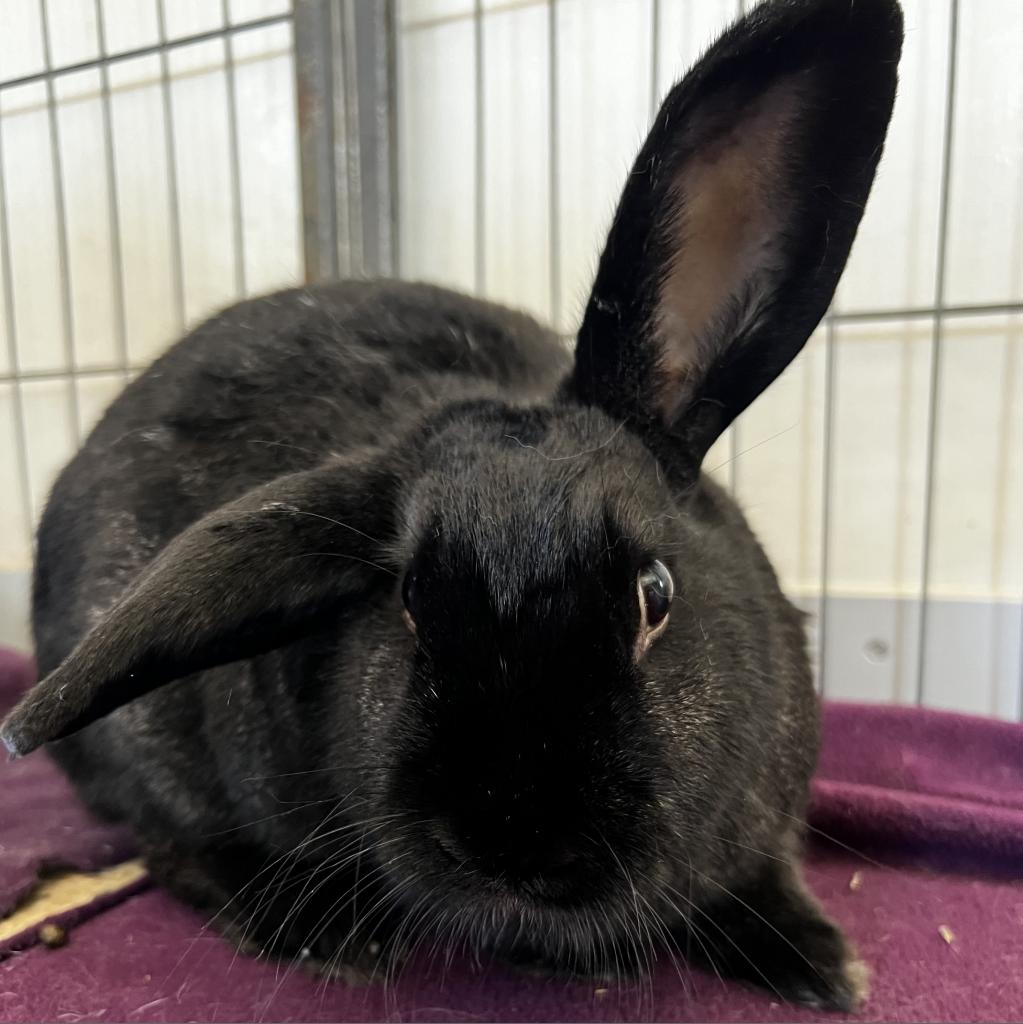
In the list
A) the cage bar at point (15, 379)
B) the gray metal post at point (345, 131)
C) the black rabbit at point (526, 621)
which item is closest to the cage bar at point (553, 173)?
the gray metal post at point (345, 131)

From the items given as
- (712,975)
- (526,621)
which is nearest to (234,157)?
(526,621)

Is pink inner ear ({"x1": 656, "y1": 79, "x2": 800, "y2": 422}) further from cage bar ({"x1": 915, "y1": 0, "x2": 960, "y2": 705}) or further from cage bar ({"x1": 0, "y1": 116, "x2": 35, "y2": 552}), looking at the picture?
cage bar ({"x1": 0, "y1": 116, "x2": 35, "y2": 552})

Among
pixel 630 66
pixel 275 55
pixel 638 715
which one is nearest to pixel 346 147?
pixel 275 55

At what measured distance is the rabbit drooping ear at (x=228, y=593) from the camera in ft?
1.88

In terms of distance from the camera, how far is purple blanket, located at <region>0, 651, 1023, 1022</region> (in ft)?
2.36

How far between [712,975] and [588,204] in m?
1.17

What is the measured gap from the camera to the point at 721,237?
720mm

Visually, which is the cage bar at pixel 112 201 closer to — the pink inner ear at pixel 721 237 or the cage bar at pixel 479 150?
the cage bar at pixel 479 150

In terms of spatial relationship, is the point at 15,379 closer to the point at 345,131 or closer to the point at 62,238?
the point at 62,238

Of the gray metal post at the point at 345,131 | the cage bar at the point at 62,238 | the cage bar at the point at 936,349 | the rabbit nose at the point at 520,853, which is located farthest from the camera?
the cage bar at the point at 62,238

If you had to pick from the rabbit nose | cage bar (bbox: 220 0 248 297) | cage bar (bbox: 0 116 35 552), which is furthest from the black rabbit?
cage bar (bbox: 0 116 35 552)

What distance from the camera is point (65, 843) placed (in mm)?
1021

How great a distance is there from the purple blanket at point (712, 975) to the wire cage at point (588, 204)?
15.0 inches

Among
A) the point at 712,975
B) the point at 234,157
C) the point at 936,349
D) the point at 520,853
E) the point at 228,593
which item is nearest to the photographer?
the point at 520,853
